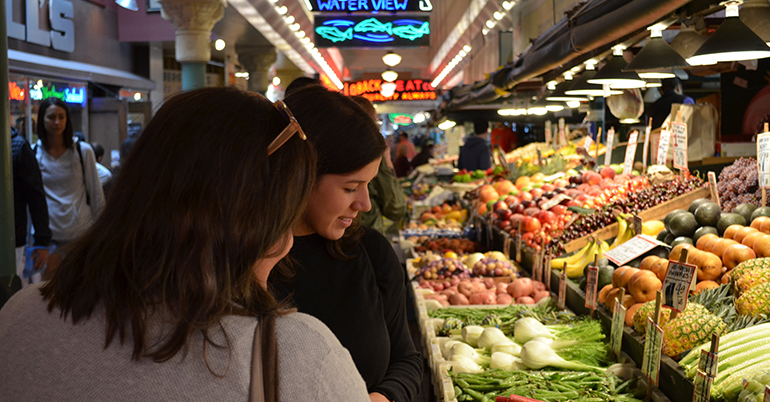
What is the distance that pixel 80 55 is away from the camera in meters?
11.4

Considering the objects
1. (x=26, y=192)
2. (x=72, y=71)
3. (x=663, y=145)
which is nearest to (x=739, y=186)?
(x=663, y=145)

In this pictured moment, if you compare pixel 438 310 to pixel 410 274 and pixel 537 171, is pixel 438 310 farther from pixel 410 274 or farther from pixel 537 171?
pixel 537 171

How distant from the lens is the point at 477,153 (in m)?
10.8

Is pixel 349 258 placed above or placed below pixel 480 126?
below

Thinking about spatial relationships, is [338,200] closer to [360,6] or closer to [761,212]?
[761,212]

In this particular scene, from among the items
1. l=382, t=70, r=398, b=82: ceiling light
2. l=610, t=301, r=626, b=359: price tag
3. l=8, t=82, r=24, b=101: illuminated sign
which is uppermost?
l=382, t=70, r=398, b=82: ceiling light

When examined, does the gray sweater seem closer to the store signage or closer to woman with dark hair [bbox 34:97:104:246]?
woman with dark hair [bbox 34:97:104:246]

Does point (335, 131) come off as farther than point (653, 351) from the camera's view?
No

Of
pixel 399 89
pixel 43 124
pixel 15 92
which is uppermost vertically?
pixel 399 89

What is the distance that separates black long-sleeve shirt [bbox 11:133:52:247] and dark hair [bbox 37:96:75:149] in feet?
1.37

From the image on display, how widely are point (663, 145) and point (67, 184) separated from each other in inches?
180

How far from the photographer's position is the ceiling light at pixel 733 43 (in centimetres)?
→ 269

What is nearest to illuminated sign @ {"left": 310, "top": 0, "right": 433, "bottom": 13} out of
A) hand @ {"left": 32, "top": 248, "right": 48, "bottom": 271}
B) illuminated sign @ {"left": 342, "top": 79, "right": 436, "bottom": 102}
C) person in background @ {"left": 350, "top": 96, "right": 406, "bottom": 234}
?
person in background @ {"left": 350, "top": 96, "right": 406, "bottom": 234}

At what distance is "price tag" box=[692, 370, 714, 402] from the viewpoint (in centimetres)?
197
